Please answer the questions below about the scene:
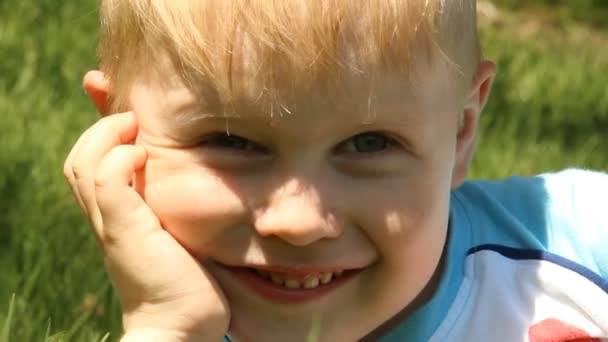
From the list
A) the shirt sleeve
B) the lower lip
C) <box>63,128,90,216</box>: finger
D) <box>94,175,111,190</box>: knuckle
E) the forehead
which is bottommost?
the shirt sleeve

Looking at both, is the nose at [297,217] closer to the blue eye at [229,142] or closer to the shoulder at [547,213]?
the blue eye at [229,142]

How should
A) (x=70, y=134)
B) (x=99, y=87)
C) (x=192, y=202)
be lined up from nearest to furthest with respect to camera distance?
(x=192, y=202) < (x=99, y=87) < (x=70, y=134)

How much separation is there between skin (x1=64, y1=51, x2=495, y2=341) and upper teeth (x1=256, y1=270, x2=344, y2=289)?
3 centimetres

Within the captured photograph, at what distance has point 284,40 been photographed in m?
1.93

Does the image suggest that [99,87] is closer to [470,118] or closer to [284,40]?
[284,40]

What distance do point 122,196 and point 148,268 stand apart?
13 cm

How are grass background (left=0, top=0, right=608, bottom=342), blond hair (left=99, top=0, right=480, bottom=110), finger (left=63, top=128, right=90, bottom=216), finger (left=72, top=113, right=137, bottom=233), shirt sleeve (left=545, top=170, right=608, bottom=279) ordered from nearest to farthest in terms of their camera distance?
blond hair (left=99, top=0, right=480, bottom=110) → finger (left=72, top=113, right=137, bottom=233) → finger (left=63, top=128, right=90, bottom=216) → shirt sleeve (left=545, top=170, right=608, bottom=279) → grass background (left=0, top=0, right=608, bottom=342)

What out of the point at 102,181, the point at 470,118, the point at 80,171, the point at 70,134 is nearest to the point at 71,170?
the point at 80,171

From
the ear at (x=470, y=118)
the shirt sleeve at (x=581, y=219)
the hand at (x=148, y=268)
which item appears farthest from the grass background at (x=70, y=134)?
the shirt sleeve at (x=581, y=219)

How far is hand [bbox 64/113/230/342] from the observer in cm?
210

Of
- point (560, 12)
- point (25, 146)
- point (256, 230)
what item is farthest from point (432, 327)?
point (560, 12)

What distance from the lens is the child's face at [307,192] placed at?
6.45 ft

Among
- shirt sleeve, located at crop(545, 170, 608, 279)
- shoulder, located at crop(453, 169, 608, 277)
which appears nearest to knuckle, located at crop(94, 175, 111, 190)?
shoulder, located at crop(453, 169, 608, 277)

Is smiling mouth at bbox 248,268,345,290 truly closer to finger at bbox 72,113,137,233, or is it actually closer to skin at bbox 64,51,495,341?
skin at bbox 64,51,495,341
